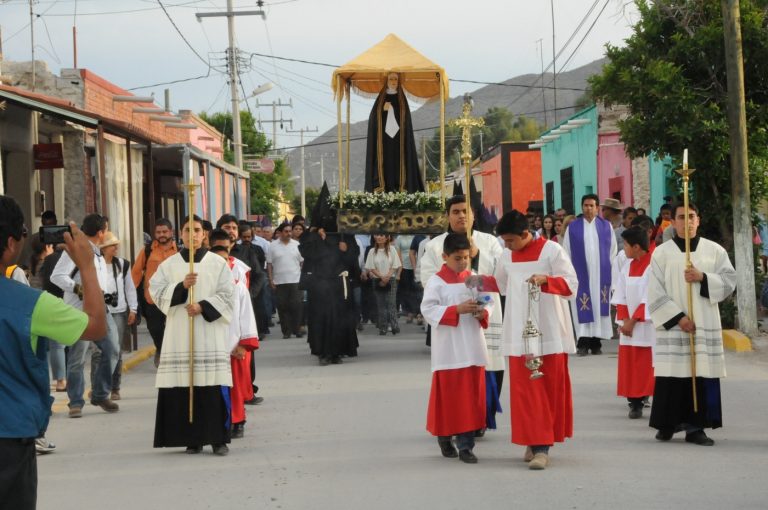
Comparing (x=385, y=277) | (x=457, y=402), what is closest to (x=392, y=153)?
(x=385, y=277)

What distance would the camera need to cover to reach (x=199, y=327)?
979cm

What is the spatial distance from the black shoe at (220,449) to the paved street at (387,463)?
126 millimetres

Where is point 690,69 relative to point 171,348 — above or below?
above

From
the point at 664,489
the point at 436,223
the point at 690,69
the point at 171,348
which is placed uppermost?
the point at 690,69

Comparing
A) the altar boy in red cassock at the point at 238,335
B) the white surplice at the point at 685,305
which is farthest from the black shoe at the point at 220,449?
the white surplice at the point at 685,305

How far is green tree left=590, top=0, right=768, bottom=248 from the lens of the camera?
664 inches

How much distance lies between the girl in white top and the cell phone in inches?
609

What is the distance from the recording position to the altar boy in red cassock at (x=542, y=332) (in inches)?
342

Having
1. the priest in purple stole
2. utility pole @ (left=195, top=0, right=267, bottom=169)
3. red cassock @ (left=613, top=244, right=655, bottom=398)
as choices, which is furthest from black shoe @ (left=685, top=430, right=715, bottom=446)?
utility pole @ (left=195, top=0, right=267, bottom=169)

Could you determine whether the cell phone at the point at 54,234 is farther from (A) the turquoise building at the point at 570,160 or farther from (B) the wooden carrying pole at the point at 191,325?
(A) the turquoise building at the point at 570,160

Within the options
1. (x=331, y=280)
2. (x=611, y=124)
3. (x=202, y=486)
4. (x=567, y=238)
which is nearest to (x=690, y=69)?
(x=567, y=238)

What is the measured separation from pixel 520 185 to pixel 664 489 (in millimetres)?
42806

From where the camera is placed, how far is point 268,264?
21.4 meters

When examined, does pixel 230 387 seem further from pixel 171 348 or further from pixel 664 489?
pixel 664 489
